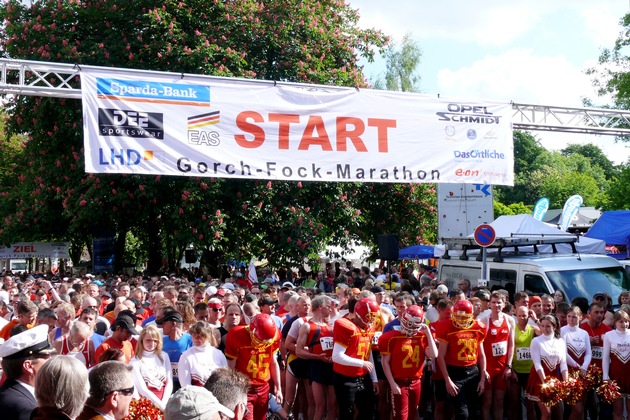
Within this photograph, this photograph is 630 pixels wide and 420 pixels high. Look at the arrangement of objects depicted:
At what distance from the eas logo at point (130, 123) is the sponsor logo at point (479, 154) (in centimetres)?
593

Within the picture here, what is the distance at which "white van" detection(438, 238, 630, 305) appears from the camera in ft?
38.3

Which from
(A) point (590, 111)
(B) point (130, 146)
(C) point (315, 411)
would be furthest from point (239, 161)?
(A) point (590, 111)

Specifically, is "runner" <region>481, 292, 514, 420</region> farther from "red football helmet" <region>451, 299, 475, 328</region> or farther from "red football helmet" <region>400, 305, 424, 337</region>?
"red football helmet" <region>400, 305, 424, 337</region>

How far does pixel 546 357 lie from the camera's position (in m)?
8.27

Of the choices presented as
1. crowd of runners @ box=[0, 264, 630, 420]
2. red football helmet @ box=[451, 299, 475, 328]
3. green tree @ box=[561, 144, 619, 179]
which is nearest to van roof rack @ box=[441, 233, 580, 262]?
crowd of runners @ box=[0, 264, 630, 420]

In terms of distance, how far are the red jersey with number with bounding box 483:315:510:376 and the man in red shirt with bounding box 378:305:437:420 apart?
1.25 meters

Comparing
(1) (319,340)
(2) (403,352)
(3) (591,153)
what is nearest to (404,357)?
(2) (403,352)

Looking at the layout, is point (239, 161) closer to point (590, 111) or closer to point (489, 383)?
point (489, 383)

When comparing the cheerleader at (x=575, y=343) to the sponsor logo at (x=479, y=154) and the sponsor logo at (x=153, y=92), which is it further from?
the sponsor logo at (x=153, y=92)

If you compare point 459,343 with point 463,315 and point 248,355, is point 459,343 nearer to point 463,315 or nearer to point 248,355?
point 463,315

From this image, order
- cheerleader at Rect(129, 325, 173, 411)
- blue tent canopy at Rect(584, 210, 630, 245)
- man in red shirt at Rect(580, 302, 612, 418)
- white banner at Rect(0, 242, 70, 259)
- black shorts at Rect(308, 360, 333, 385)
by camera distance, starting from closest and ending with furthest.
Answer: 1. cheerleader at Rect(129, 325, 173, 411)
2. black shorts at Rect(308, 360, 333, 385)
3. man in red shirt at Rect(580, 302, 612, 418)
4. blue tent canopy at Rect(584, 210, 630, 245)
5. white banner at Rect(0, 242, 70, 259)

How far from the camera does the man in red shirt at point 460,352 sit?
26.6 ft

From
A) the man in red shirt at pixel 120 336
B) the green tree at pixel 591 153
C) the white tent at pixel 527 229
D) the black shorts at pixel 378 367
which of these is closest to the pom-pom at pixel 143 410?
the man in red shirt at pixel 120 336

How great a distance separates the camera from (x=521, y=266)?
482 inches
